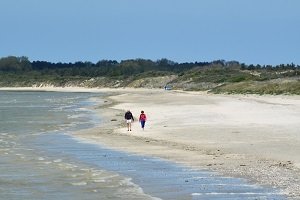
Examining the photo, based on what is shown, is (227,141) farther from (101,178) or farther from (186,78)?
(186,78)

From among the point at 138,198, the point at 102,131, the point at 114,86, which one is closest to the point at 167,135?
the point at 102,131

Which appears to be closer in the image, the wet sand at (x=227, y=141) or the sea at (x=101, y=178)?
the sea at (x=101, y=178)

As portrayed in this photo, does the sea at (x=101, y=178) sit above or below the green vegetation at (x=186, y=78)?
below

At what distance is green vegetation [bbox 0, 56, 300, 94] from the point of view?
259 feet

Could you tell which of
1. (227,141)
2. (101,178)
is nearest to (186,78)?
(227,141)

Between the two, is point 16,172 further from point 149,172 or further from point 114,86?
point 114,86

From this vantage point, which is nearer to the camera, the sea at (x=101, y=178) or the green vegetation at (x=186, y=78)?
the sea at (x=101, y=178)

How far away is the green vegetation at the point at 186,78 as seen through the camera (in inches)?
3103

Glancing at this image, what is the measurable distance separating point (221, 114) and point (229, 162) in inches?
772

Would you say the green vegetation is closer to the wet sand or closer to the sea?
the wet sand

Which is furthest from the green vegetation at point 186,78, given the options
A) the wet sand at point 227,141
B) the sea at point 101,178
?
the sea at point 101,178

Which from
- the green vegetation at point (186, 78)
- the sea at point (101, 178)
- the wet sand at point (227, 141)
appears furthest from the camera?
the green vegetation at point (186, 78)

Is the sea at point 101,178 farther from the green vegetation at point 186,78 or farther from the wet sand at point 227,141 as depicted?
the green vegetation at point 186,78

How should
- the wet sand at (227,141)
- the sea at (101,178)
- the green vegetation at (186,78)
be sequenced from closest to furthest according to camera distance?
the sea at (101,178) < the wet sand at (227,141) < the green vegetation at (186,78)
